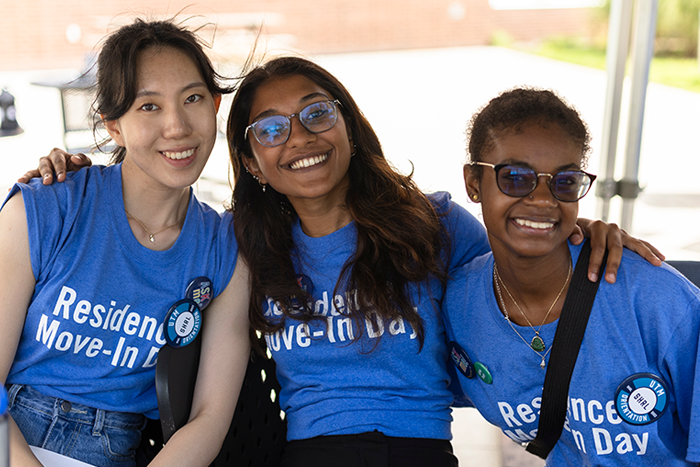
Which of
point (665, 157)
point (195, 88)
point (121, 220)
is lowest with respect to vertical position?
point (665, 157)

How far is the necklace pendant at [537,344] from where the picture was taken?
170cm

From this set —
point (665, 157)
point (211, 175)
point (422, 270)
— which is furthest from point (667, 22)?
point (422, 270)

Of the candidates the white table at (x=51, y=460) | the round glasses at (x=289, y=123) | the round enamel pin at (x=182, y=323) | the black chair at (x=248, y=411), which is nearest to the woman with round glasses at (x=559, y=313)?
the round glasses at (x=289, y=123)

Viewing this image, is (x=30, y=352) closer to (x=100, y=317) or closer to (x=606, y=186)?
(x=100, y=317)

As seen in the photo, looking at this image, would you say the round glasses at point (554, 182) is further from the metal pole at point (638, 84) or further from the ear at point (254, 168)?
the metal pole at point (638, 84)

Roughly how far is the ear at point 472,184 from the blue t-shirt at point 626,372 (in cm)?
30

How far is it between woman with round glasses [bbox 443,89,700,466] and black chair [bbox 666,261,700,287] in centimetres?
24

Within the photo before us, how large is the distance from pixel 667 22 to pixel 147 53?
1893 cm

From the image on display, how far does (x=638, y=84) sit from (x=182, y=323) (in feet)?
9.07

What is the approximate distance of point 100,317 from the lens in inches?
72.3

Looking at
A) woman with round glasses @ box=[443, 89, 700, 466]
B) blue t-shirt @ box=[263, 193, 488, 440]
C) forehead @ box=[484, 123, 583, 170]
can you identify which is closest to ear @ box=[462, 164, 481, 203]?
woman with round glasses @ box=[443, 89, 700, 466]

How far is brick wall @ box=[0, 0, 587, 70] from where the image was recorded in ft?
46.1

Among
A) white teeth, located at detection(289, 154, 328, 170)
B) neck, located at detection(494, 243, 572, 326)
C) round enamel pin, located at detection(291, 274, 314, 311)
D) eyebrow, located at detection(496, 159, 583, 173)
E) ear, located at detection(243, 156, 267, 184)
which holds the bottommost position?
round enamel pin, located at detection(291, 274, 314, 311)

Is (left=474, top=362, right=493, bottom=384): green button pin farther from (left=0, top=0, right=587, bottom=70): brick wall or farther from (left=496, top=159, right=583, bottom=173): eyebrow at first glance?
(left=0, top=0, right=587, bottom=70): brick wall
